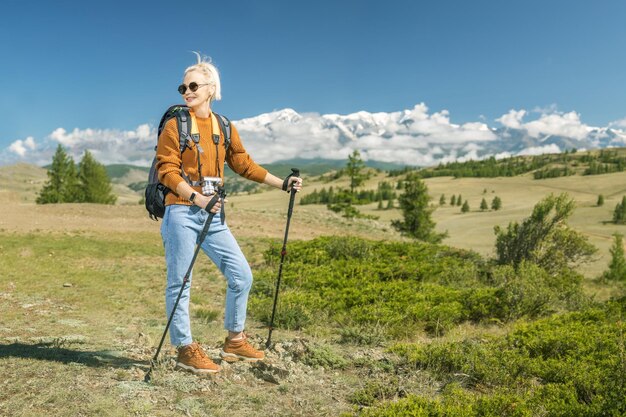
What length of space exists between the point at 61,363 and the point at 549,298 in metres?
9.36

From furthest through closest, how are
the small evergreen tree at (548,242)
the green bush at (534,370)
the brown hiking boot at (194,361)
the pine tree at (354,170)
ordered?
the pine tree at (354,170), the small evergreen tree at (548,242), the brown hiking boot at (194,361), the green bush at (534,370)

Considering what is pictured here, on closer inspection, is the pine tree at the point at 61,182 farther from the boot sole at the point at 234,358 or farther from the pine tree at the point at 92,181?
the boot sole at the point at 234,358

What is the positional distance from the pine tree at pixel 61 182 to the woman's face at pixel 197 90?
1985 inches

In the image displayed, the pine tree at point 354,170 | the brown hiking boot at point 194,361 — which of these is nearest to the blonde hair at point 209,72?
the brown hiking boot at point 194,361

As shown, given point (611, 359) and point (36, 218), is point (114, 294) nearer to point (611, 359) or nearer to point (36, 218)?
point (611, 359)

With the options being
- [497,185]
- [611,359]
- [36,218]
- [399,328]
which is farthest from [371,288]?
[497,185]

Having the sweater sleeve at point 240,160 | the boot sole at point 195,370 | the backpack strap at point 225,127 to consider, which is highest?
the backpack strap at point 225,127

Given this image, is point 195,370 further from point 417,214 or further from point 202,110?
point 417,214

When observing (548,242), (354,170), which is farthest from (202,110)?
(354,170)

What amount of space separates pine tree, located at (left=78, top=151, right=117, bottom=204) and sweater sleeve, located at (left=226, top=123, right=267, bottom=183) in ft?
162

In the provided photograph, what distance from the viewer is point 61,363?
5.19m

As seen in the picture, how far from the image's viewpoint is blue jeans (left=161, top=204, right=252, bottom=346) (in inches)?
186

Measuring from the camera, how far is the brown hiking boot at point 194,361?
16.1 ft

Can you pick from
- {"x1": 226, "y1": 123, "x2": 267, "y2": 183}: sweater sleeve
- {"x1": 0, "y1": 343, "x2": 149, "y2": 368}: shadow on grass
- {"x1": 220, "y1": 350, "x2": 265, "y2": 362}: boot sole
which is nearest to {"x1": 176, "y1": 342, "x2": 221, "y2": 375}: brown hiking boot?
{"x1": 220, "y1": 350, "x2": 265, "y2": 362}: boot sole
